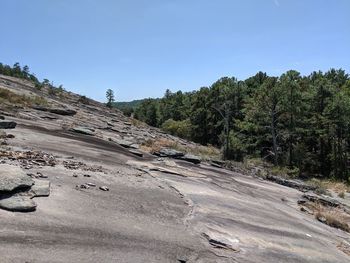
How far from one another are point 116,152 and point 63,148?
3636 mm

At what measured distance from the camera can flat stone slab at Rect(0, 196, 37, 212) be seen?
980cm

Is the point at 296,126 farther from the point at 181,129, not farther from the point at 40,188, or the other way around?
the point at 40,188

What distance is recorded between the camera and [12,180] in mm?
10883

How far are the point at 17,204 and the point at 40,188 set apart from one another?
1369 mm

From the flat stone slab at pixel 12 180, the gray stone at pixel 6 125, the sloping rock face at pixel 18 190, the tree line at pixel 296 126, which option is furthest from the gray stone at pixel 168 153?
the tree line at pixel 296 126

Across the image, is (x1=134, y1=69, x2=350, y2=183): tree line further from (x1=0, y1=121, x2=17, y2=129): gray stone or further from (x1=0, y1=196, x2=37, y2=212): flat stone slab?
(x1=0, y1=196, x2=37, y2=212): flat stone slab

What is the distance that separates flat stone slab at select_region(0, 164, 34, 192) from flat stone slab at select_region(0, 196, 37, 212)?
0.33 meters

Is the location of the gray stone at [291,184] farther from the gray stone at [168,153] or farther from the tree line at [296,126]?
the tree line at [296,126]

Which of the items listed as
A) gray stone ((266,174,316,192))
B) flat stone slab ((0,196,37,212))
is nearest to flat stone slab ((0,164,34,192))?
flat stone slab ((0,196,37,212))

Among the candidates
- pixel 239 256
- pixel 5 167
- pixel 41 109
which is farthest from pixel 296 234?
pixel 41 109

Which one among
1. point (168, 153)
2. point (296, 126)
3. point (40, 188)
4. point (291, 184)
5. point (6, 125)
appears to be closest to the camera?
point (40, 188)

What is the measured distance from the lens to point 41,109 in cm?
3444

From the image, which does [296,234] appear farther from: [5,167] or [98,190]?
[5,167]

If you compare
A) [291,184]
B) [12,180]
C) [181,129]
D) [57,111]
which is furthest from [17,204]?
[181,129]
